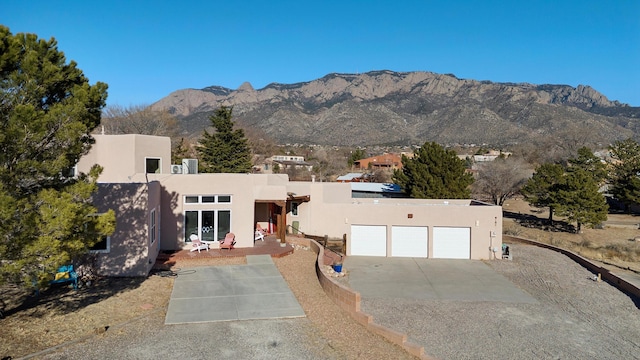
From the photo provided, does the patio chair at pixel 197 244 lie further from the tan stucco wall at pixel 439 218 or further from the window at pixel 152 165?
the tan stucco wall at pixel 439 218

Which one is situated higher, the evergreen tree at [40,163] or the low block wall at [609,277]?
the evergreen tree at [40,163]

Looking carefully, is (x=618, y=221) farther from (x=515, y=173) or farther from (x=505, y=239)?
(x=505, y=239)

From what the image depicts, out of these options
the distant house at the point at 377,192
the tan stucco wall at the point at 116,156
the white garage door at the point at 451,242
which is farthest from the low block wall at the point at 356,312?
the distant house at the point at 377,192

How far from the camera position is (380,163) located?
7119cm

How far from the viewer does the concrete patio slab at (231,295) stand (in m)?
10.2

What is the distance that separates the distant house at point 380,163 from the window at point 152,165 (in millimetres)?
53078

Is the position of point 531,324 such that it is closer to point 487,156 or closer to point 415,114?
point 487,156

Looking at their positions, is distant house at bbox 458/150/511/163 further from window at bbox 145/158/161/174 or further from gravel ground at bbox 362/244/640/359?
window at bbox 145/158/161/174

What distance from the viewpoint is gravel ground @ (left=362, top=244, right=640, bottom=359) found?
9.86 metres

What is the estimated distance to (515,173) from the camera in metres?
44.0

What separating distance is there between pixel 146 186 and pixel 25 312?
4.68 metres

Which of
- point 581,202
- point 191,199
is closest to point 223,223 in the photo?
point 191,199

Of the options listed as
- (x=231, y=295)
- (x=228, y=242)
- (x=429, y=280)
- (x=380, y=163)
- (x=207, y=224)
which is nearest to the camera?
(x=231, y=295)

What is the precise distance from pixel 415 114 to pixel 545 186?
249 ft
